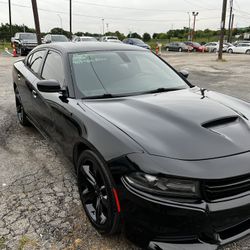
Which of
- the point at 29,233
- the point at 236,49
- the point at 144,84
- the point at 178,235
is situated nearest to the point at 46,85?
the point at 144,84

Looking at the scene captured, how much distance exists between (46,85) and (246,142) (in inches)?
79.2

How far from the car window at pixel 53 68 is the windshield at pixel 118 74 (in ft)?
0.61

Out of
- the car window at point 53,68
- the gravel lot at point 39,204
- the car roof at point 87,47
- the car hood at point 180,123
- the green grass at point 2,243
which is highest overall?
the car roof at point 87,47

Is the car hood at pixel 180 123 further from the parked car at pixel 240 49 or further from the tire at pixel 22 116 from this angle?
the parked car at pixel 240 49

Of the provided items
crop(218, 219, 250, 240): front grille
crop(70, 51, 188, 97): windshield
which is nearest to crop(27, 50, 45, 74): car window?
crop(70, 51, 188, 97): windshield

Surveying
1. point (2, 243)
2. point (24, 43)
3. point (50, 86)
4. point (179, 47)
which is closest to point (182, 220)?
point (2, 243)

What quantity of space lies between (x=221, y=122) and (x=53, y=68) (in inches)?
86.9

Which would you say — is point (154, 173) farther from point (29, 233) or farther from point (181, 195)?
point (29, 233)

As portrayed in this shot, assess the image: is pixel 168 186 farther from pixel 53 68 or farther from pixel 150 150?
pixel 53 68

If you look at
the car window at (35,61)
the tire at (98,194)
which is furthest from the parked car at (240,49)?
the tire at (98,194)

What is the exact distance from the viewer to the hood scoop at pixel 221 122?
2459mm

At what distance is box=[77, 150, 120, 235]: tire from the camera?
2256mm

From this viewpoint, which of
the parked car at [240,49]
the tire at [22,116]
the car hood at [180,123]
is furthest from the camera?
the parked car at [240,49]

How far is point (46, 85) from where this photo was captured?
3.21m
